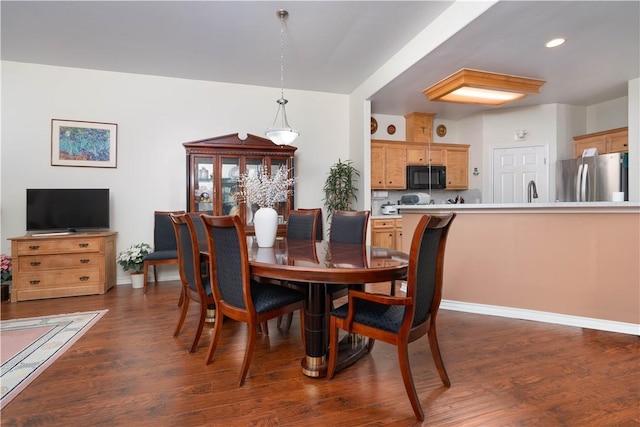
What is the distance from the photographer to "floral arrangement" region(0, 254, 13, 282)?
348 centimetres

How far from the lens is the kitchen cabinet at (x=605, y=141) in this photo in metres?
4.60

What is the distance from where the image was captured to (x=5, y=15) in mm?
2883

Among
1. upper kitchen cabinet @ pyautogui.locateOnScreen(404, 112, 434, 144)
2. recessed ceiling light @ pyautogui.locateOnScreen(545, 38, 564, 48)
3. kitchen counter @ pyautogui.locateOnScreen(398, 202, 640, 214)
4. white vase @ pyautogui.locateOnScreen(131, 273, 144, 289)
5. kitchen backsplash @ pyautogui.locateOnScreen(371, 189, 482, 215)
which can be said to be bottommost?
white vase @ pyautogui.locateOnScreen(131, 273, 144, 289)

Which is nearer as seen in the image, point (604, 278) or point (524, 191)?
point (604, 278)

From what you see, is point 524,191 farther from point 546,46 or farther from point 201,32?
point 201,32

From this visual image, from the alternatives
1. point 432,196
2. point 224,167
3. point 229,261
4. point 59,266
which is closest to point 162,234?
point 59,266

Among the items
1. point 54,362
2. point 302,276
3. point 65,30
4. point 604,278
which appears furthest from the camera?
point 65,30

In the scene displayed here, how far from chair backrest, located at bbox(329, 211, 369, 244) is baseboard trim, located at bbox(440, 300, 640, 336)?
1.27m

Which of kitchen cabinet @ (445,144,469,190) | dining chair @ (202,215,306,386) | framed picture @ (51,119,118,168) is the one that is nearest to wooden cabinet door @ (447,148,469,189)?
kitchen cabinet @ (445,144,469,190)

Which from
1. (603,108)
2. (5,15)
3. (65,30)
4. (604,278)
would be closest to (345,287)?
(604,278)

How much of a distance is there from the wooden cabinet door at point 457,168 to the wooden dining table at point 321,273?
4119 mm

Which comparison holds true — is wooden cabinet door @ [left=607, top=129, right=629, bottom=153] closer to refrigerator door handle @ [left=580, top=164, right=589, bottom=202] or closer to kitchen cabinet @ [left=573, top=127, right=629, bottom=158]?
kitchen cabinet @ [left=573, top=127, right=629, bottom=158]

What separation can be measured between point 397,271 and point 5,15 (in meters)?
4.17

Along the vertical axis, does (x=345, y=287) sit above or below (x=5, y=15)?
below
